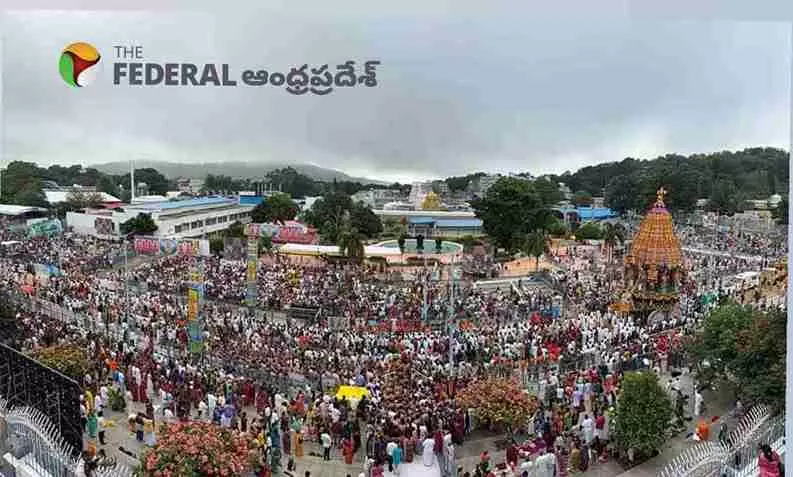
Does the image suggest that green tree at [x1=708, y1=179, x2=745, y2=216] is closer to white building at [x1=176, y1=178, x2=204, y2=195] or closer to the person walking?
the person walking

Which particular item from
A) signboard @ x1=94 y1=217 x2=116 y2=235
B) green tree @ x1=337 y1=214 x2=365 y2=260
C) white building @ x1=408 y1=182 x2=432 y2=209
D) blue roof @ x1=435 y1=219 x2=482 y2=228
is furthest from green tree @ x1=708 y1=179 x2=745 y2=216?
signboard @ x1=94 y1=217 x2=116 y2=235

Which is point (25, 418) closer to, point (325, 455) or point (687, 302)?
point (325, 455)

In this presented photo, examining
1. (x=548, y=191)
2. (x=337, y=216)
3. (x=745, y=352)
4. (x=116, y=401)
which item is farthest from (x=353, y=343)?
(x=548, y=191)

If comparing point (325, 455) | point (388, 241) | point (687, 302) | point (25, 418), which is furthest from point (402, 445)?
point (388, 241)

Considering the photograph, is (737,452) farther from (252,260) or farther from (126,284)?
(126,284)

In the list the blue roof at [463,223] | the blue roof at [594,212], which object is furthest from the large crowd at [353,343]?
the blue roof at [463,223]

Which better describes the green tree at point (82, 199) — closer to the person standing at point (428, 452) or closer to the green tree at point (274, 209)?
the green tree at point (274, 209)
